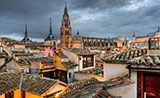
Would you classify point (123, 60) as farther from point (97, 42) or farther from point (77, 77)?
point (97, 42)

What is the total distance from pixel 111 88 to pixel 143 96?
1379 millimetres

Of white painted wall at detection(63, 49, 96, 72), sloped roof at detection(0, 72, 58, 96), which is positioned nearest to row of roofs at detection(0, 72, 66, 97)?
sloped roof at detection(0, 72, 58, 96)

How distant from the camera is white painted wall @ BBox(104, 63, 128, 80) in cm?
696

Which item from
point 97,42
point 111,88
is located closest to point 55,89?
point 111,88

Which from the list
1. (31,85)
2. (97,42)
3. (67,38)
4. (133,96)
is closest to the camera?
(133,96)

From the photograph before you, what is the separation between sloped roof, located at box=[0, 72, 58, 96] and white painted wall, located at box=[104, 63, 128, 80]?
3737mm

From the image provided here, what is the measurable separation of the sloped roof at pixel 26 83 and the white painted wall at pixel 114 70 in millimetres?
3737

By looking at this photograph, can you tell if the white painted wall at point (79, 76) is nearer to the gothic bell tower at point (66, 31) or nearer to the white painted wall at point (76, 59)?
the white painted wall at point (76, 59)

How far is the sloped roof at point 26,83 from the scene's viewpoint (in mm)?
7079

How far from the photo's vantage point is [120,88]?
4.33 m

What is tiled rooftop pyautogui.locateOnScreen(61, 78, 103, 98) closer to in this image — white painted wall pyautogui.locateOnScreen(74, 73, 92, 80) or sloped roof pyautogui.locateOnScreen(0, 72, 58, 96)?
sloped roof pyautogui.locateOnScreen(0, 72, 58, 96)

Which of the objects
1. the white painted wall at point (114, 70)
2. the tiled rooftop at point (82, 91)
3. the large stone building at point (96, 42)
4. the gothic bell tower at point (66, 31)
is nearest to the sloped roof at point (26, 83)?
the tiled rooftop at point (82, 91)

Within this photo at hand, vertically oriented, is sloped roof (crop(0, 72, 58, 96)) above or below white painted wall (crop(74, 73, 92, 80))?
above

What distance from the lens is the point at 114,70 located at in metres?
7.42
